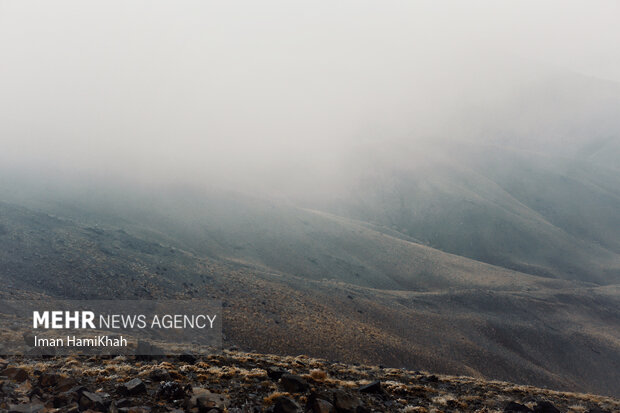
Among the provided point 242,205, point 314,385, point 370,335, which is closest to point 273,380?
point 314,385

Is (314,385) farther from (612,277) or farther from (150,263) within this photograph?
(612,277)

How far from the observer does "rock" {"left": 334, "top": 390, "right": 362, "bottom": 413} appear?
1044 cm

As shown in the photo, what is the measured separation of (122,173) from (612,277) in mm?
120159

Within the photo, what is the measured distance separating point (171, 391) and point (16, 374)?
5.17 metres

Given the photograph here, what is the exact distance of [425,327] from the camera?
129 ft

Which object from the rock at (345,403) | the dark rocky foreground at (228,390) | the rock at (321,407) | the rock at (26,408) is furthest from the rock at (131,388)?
the rock at (345,403)

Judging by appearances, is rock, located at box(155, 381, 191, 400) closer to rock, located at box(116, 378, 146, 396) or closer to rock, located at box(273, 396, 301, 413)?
rock, located at box(116, 378, 146, 396)

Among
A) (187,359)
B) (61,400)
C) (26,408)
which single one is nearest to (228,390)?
(187,359)

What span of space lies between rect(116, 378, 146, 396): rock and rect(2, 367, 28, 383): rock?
3121 millimetres

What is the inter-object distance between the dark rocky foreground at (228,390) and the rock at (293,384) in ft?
0.10

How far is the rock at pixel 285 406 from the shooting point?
9905 millimetres

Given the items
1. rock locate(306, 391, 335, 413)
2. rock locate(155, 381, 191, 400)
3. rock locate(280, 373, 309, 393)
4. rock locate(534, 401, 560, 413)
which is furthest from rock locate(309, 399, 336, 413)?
rock locate(534, 401, 560, 413)

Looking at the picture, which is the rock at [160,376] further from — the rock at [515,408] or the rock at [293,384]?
the rock at [515,408]

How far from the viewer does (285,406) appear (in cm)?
1002
